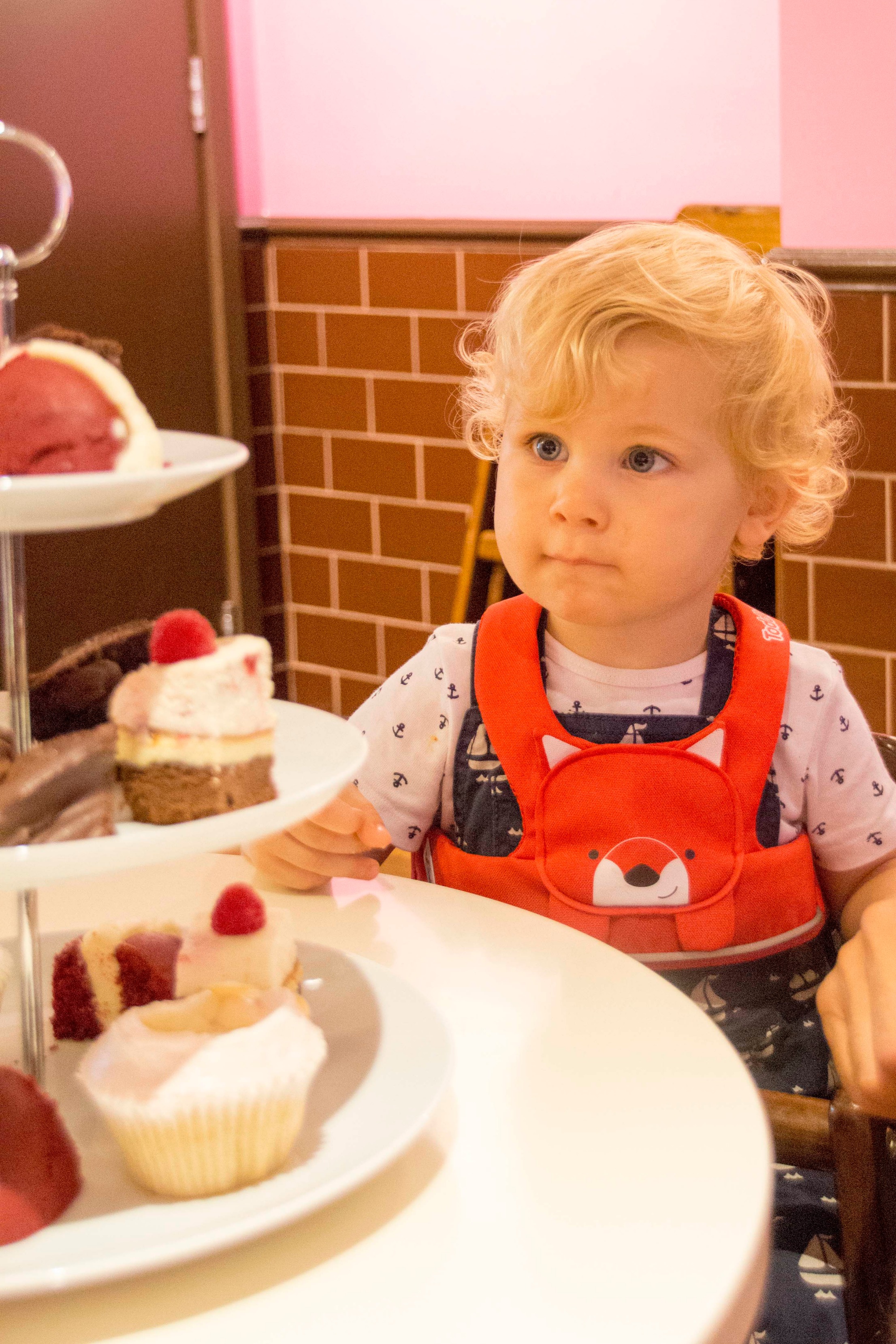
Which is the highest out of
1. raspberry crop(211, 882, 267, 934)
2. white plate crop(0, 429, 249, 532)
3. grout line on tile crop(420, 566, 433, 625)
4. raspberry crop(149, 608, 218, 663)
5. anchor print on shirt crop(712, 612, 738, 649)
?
white plate crop(0, 429, 249, 532)

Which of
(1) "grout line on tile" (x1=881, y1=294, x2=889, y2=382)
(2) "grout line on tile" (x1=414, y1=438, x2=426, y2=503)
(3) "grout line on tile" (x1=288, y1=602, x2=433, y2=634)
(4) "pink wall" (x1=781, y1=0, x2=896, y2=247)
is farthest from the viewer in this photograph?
(3) "grout line on tile" (x1=288, y1=602, x2=433, y2=634)

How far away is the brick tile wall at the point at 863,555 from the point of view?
2.58m

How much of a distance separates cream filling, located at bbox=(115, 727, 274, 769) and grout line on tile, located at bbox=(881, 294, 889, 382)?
207 cm

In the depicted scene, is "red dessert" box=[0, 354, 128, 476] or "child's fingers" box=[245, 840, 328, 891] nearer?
"red dessert" box=[0, 354, 128, 476]

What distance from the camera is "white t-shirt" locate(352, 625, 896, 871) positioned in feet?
4.51

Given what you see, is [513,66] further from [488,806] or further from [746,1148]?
[746,1148]

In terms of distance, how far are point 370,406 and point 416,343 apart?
8.7 inches

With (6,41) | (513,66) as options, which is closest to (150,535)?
(6,41)

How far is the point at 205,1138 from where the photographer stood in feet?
2.41

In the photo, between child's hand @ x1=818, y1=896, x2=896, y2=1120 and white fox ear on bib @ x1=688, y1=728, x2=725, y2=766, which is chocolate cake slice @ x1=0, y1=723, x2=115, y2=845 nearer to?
child's hand @ x1=818, y1=896, x2=896, y2=1120

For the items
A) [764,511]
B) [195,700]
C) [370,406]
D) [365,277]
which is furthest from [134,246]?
[195,700]

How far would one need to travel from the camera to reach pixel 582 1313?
0.67 m

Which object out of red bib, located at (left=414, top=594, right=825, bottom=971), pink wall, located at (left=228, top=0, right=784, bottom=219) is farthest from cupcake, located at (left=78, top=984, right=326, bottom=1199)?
pink wall, located at (left=228, top=0, right=784, bottom=219)

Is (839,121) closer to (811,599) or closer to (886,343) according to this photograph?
(886,343)
